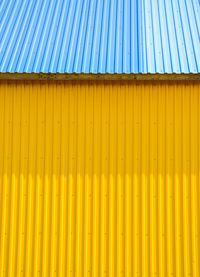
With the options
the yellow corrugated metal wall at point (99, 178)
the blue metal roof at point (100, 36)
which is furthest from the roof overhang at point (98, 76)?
the yellow corrugated metal wall at point (99, 178)

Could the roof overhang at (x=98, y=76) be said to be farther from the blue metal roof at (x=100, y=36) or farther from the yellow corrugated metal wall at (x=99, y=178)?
the yellow corrugated metal wall at (x=99, y=178)

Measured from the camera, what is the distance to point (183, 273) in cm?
618

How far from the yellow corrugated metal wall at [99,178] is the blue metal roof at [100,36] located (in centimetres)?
32

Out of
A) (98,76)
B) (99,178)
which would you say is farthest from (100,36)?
(99,178)

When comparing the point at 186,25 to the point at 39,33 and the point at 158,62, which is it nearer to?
the point at 158,62

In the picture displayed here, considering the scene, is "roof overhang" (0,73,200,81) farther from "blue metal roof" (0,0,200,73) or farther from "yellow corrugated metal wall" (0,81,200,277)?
"yellow corrugated metal wall" (0,81,200,277)

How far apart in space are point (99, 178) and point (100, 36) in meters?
A: 2.56

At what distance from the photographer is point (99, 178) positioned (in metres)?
6.29

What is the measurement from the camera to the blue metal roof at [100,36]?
634cm

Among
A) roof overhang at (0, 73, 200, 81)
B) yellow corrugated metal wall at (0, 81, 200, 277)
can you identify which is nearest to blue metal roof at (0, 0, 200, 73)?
roof overhang at (0, 73, 200, 81)

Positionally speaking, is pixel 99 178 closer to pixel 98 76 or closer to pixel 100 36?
pixel 98 76

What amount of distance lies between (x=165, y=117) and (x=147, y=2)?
2.98 metres

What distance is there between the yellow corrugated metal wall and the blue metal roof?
1.04 ft

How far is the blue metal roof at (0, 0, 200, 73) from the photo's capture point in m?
6.34
